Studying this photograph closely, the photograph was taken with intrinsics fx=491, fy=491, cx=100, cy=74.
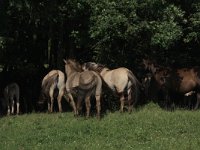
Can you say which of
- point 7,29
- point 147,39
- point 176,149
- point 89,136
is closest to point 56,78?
point 7,29

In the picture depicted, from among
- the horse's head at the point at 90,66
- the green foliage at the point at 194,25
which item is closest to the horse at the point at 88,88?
the horse's head at the point at 90,66

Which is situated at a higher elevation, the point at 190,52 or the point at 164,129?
the point at 190,52

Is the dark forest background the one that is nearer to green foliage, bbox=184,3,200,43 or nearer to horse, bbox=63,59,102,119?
green foliage, bbox=184,3,200,43

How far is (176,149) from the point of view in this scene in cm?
1176

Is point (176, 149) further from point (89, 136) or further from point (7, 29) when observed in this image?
point (7, 29)

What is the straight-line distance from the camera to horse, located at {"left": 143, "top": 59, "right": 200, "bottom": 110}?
19.0 meters

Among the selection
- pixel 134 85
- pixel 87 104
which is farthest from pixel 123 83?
pixel 87 104

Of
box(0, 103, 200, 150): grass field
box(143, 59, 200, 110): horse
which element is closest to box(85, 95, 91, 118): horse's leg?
box(0, 103, 200, 150): grass field

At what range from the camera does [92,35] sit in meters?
18.2

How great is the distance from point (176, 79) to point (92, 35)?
3.85m

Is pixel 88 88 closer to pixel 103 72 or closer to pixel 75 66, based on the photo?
pixel 103 72

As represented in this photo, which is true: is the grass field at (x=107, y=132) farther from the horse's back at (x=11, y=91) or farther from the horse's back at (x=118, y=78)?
the horse's back at (x=11, y=91)

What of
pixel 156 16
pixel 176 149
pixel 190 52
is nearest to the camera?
pixel 176 149

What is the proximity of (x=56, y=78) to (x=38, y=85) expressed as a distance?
350cm
